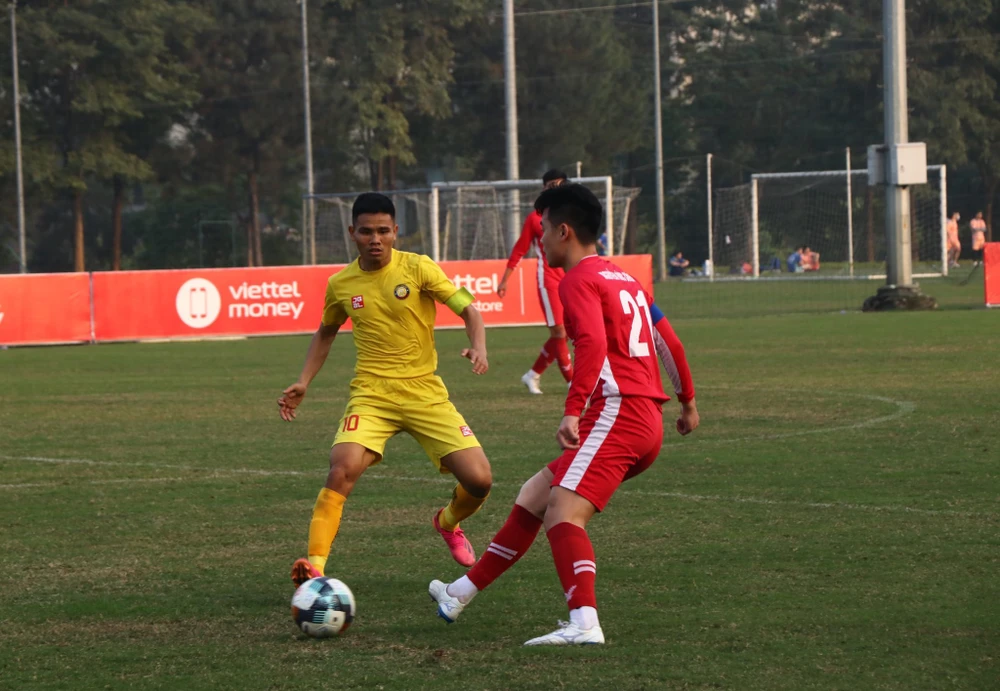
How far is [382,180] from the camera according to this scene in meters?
65.2

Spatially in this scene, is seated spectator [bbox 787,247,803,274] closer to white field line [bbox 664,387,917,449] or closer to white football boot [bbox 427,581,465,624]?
white field line [bbox 664,387,917,449]

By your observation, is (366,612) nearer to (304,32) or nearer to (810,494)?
(810,494)

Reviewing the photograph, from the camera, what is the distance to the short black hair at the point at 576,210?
5777 millimetres

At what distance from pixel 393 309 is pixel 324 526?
110 cm

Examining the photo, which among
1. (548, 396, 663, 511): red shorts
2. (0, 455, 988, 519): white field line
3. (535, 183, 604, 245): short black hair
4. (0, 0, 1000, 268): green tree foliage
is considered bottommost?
(0, 455, 988, 519): white field line

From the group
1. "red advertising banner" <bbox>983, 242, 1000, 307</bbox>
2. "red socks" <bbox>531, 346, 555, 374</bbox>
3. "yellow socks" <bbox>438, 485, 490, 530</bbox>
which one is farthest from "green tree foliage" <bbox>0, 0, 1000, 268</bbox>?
"yellow socks" <bbox>438, 485, 490, 530</bbox>

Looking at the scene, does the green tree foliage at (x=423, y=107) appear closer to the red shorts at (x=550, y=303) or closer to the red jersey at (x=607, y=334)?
the red shorts at (x=550, y=303)

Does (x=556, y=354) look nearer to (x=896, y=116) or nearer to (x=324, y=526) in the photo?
(x=324, y=526)

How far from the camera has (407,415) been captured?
697 centimetres

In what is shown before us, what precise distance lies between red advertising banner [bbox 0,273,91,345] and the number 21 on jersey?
20019 mm

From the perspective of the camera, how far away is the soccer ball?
19.5 ft

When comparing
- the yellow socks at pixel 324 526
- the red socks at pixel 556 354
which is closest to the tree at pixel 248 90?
the red socks at pixel 556 354

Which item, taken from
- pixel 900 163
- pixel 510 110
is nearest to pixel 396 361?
pixel 900 163

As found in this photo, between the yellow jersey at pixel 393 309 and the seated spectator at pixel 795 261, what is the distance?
38.3 m
